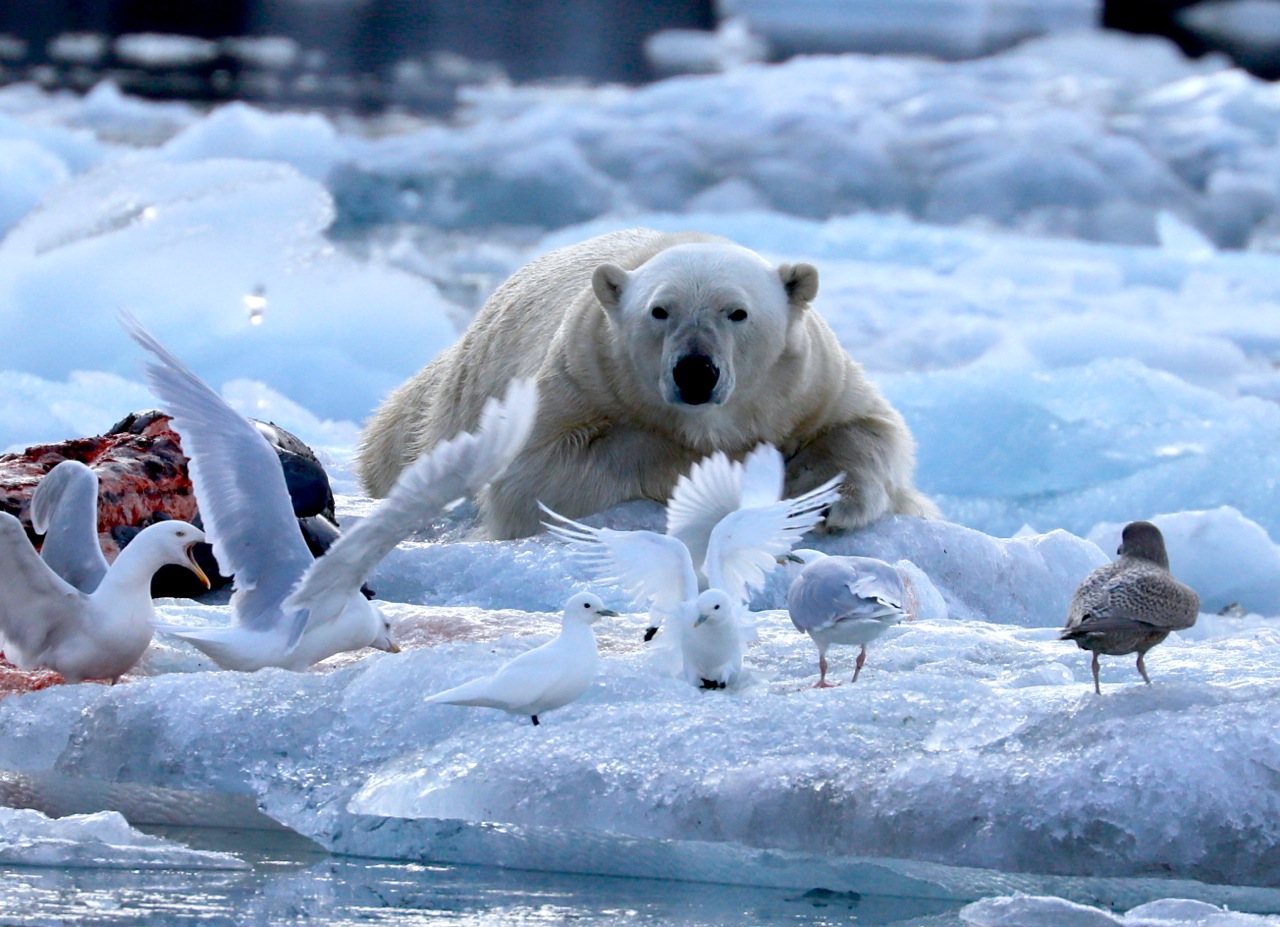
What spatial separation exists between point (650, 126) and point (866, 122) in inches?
92.9

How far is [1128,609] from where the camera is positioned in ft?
8.57

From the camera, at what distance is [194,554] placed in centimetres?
480

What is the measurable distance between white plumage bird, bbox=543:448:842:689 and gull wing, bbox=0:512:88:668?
0.94m

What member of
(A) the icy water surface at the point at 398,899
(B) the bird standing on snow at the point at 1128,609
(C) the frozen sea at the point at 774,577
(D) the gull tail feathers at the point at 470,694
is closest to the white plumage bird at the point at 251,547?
(C) the frozen sea at the point at 774,577

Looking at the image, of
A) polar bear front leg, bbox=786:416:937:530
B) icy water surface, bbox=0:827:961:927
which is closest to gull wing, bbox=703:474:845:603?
icy water surface, bbox=0:827:961:927

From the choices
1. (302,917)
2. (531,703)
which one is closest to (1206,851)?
(531,703)

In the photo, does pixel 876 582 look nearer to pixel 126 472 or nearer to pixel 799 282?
pixel 799 282

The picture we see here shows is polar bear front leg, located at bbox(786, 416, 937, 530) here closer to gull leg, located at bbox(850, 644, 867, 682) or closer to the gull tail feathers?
gull leg, located at bbox(850, 644, 867, 682)

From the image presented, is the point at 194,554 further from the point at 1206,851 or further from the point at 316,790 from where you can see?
the point at 1206,851

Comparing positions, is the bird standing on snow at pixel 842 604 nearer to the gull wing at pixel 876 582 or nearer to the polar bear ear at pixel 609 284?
the gull wing at pixel 876 582

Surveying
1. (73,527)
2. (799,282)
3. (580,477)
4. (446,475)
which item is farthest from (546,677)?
(799,282)

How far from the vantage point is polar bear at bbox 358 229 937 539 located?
4887mm

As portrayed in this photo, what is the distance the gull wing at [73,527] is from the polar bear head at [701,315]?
68.0 inches

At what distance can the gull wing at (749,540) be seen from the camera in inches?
136
